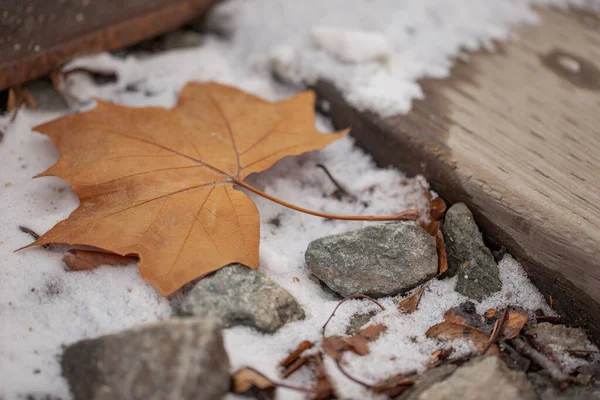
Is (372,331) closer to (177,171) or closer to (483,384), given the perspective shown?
(483,384)

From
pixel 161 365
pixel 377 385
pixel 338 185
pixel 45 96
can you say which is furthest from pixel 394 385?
pixel 45 96

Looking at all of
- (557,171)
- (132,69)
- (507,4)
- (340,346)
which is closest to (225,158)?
(340,346)

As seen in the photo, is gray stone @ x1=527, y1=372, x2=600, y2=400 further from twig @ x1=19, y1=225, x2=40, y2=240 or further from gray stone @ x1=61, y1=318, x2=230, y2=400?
twig @ x1=19, y1=225, x2=40, y2=240

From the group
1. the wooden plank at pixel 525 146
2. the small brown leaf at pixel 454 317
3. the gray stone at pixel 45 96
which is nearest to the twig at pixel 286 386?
the small brown leaf at pixel 454 317

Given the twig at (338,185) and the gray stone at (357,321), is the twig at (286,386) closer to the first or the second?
the gray stone at (357,321)

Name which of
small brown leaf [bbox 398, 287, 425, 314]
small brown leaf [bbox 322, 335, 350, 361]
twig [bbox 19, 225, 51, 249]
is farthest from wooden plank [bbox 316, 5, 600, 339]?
twig [bbox 19, 225, 51, 249]

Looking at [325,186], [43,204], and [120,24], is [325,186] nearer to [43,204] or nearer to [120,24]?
[43,204]

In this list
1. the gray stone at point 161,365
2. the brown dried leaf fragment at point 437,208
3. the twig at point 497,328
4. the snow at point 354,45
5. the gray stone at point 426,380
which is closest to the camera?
the gray stone at point 161,365
